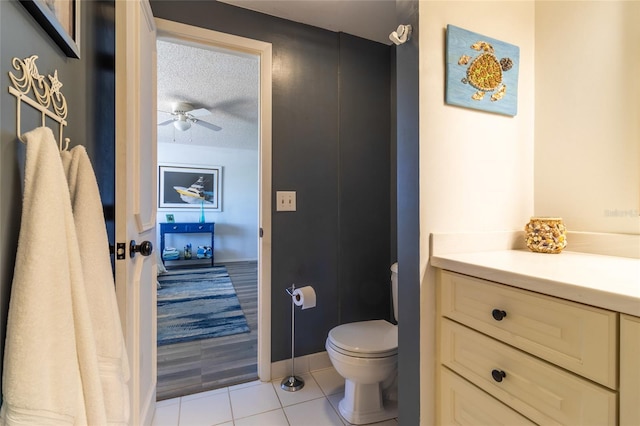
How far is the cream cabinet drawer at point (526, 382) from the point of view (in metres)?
0.62

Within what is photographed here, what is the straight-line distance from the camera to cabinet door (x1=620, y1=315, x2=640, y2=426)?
1.85 ft

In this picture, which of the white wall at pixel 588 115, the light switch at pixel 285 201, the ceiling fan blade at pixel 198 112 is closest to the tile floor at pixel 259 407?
the light switch at pixel 285 201

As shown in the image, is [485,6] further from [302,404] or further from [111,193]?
[302,404]

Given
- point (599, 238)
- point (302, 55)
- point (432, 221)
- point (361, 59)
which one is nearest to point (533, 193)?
point (599, 238)

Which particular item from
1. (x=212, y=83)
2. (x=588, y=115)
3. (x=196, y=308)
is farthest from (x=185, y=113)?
(x=588, y=115)

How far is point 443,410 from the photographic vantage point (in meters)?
1.00

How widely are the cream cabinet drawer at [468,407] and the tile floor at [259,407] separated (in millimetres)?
592

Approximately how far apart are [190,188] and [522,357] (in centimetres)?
534

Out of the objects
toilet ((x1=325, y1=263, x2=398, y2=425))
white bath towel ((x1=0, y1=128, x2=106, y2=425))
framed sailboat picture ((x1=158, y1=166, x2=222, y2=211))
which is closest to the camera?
white bath towel ((x1=0, y1=128, x2=106, y2=425))

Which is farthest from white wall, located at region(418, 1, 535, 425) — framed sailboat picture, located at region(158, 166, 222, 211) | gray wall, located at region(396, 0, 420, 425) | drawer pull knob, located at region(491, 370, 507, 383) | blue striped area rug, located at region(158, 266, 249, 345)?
framed sailboat picture, located at region(158, 166, 222, 211)

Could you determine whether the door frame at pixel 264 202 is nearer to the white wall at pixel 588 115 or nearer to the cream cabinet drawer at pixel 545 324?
the cream cabinet drawer at pixel 545 324

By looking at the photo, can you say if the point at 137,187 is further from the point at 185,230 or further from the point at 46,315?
the point at 185,230

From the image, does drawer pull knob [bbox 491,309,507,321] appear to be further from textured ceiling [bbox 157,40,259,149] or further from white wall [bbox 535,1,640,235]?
textured ceiling [bbox 157,40,259,149]

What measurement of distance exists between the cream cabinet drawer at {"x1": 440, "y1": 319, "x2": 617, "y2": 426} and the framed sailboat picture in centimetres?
508
